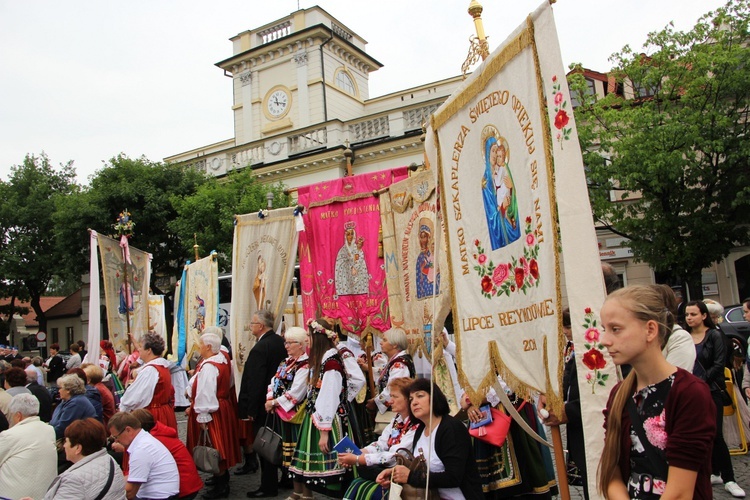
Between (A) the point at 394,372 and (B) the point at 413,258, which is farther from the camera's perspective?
(B) the point at 413,258

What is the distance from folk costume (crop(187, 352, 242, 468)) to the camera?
6.77m

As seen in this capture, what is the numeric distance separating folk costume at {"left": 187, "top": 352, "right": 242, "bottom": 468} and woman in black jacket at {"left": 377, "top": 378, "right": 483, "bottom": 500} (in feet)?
10.6

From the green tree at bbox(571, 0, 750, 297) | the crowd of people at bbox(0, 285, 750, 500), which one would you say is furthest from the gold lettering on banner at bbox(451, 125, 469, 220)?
the green tree at bbox(571, 0, 750, 297)

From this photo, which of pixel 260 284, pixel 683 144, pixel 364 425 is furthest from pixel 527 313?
pixel 683 144

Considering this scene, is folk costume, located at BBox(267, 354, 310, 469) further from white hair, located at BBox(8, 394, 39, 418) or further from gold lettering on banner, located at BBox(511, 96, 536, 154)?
gold lettering on banner, located at BBox(511, 96, 536, 154)

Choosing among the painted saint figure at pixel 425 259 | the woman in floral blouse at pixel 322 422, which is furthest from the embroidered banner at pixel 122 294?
the painted saint figure at pixel 425 259

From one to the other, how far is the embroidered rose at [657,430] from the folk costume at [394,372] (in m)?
3.84

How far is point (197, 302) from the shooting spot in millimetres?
11289

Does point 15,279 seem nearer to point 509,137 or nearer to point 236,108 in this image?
point 236,108

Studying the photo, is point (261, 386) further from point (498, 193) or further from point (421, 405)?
point (498, 193)

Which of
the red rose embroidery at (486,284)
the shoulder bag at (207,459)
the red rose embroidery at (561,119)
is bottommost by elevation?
the shoulder bag at (207,459)

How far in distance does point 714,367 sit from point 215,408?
518cm

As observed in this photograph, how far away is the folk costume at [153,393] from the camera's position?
6.49 metres

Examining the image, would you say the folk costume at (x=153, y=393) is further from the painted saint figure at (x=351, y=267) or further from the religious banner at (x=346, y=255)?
the painted saint figure at (x=351, y=267)
